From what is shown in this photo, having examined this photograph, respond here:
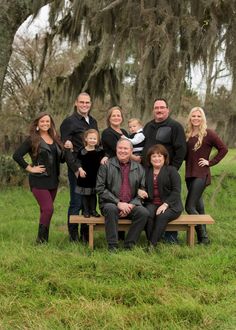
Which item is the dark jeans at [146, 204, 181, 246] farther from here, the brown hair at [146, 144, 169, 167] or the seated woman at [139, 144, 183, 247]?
the brown hair at [146, 144, 169, 167]

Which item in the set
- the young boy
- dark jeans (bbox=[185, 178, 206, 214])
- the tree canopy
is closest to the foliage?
the tree canopy

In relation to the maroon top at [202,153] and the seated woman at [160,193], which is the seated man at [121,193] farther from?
the maroon top at [202,153]

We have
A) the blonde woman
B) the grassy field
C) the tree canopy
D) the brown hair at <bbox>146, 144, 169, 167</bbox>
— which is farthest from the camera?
the tree canopy

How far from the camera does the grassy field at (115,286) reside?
131 inches

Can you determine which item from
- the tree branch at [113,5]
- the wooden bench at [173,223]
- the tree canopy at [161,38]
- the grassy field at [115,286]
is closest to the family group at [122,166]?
the wooden bench at [173,223]

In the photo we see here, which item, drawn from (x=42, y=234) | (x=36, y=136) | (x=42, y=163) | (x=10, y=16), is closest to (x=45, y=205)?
(x=42, y=234)

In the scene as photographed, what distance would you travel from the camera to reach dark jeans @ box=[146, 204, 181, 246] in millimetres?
5098

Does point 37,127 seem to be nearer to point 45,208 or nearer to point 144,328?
point 45,208

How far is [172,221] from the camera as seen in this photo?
523 centimetres

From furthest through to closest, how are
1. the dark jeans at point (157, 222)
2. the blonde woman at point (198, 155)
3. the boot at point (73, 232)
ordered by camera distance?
the boot at point (73, 232) → the blonde woman at point (198, 155) → the dark jeans at point (157, 222)

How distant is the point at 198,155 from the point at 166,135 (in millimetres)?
460

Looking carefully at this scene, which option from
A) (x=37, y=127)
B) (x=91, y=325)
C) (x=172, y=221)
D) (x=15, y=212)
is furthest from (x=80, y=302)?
(x=15, y=212)

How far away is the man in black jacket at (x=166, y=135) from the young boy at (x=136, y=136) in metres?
0.09

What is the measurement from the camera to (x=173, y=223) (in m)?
5.25
